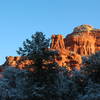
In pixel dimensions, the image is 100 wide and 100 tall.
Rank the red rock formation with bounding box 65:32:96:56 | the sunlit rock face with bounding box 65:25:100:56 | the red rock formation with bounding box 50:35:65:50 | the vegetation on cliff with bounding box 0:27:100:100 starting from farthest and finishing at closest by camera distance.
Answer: the sunlit rock face with bounding box 65:25:100:56 < the red rock formation with bounding box 65:32:96:56 < the red rock formation with bounding box 50:35:65:50 < the vegetation on cliff with bounding box 0:27:100:100

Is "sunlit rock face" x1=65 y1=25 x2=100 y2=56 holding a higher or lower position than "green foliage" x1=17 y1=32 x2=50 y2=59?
higher

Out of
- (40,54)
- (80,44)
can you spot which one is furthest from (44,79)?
(80,44)

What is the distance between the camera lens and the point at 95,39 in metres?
148

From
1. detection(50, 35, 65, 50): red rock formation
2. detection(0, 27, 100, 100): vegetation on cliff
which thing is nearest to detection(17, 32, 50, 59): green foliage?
A: detection(0, 27, 100, 100): vegetation on cliff

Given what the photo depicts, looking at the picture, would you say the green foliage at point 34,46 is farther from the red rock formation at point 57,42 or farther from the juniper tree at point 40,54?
the red rock formation at point 57,42

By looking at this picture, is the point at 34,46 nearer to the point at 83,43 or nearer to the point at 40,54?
the point at 40,54

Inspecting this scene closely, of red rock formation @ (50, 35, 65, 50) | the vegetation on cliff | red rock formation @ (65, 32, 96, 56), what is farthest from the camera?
red rock formation @ (65, 32, 96, 56)

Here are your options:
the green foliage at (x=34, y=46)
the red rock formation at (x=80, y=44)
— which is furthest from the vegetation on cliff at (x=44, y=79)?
the red rock formation at (x=80, y=44)

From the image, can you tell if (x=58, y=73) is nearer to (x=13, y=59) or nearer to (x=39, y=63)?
(x=39, y=63)

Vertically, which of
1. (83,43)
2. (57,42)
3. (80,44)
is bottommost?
(57,42)

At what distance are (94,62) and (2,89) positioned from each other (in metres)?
11.5

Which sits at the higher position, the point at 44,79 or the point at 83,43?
the point at 83,43

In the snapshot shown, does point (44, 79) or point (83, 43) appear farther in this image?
point (83, 43)

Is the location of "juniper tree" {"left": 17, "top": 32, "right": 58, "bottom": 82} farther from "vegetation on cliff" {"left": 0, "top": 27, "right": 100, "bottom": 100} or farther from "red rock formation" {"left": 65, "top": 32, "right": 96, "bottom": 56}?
"red rock formation" {"left": 65, "top": 32, "right": 96, "bottom": 56}
